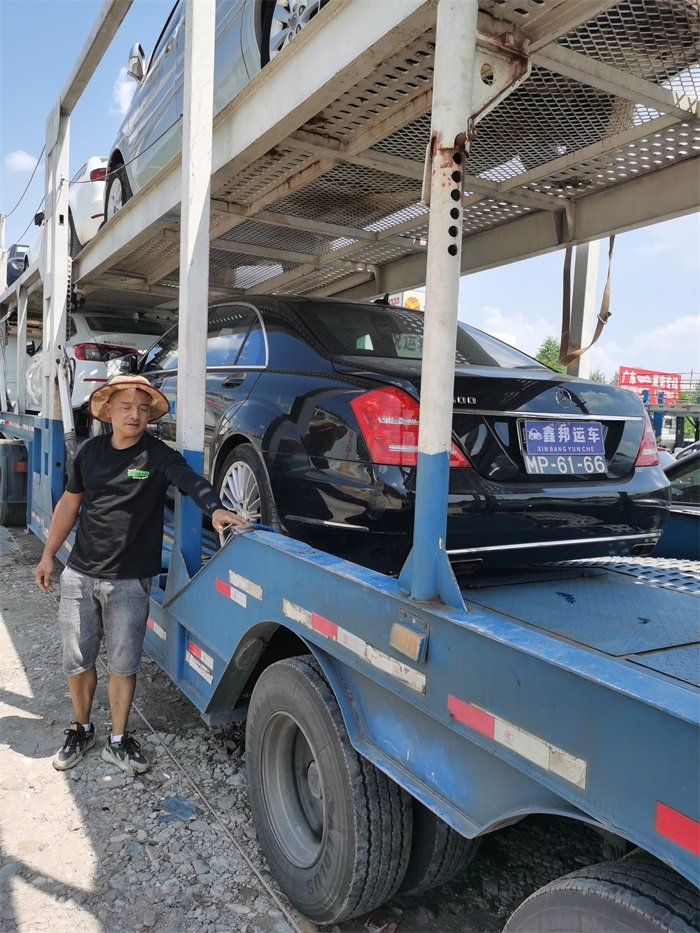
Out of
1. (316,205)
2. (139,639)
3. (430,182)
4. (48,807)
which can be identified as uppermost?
(316,205)

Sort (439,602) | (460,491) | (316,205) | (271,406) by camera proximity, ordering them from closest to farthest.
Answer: (439,602), (460,491), (271,406), (316,205)

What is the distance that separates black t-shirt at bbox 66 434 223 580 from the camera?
10.2ft

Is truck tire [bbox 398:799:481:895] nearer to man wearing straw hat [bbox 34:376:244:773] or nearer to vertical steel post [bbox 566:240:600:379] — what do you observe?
man wearing straw hat [bbox 34:376:244:773]

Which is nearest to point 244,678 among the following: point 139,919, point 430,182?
point 139,919

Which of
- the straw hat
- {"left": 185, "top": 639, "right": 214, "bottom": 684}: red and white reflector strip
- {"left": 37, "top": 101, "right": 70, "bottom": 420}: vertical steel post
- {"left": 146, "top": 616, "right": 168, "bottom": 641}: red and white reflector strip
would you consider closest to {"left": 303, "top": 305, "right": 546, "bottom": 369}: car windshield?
the straw hat

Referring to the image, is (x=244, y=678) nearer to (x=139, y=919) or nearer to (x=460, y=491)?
(x=139, y=919)

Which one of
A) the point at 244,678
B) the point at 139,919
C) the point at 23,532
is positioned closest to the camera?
the point at 139,919

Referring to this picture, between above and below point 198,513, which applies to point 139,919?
below

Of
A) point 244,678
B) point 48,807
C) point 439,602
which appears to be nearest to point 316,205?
point 244,678

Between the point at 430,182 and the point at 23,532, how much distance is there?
743 cm

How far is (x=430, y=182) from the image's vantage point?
1698 millimetres

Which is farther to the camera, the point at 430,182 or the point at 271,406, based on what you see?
the point at 271,406

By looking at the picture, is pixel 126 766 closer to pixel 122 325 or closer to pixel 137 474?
pixel 137 474

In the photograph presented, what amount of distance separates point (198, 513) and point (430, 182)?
1987 millimetres
